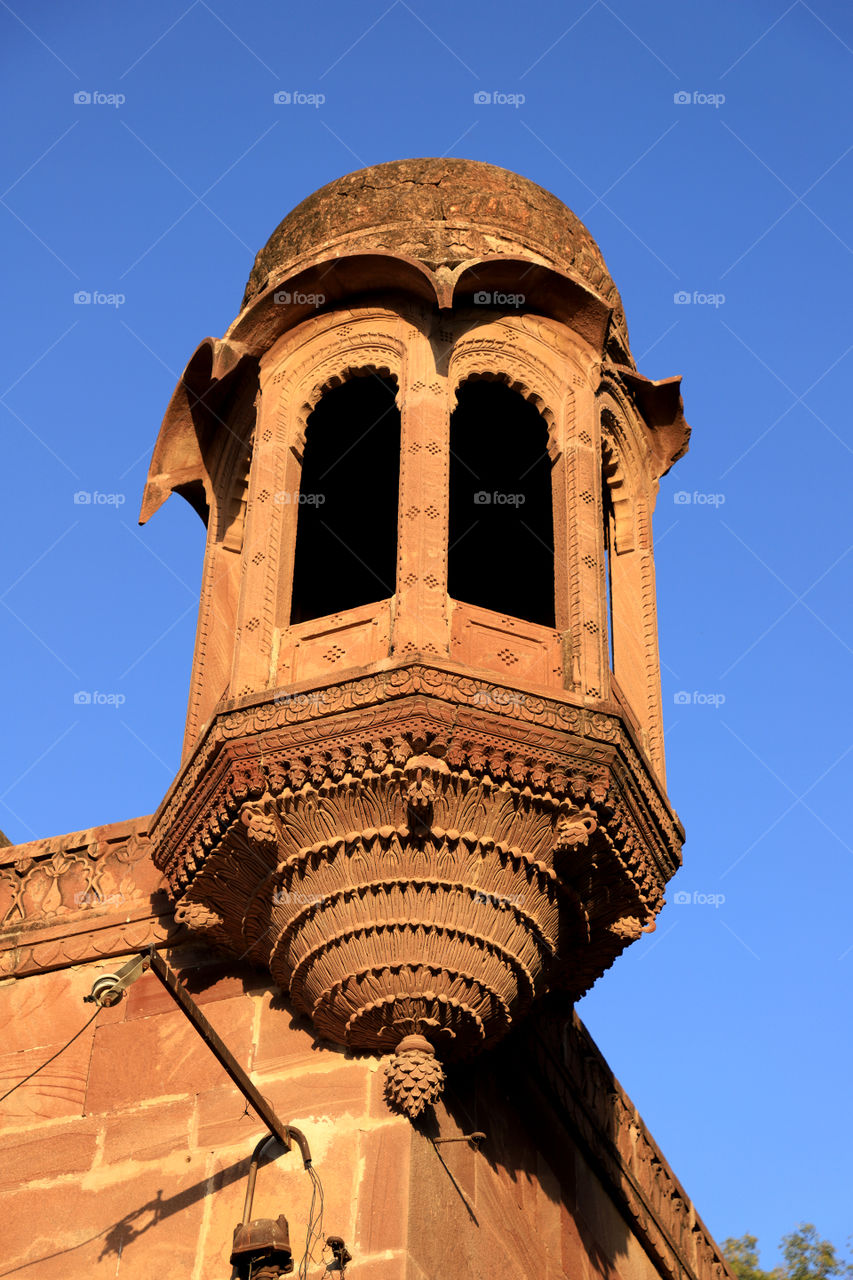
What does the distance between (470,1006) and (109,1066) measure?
7.46 feet

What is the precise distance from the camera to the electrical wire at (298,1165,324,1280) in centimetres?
905

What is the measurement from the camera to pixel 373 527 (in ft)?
46.9

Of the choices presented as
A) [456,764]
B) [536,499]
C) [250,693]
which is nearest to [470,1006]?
[456,764]

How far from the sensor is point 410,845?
966 centimetres

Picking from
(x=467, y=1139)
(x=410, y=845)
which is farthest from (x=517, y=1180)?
(x=410, y=845)

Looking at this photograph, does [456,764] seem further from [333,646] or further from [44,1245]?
[44,1245]

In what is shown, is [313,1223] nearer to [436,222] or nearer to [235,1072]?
[235,1072]

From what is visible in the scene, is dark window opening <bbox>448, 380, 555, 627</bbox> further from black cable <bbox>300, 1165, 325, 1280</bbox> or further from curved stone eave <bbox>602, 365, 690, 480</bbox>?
black cable <bbox>300, 1165, 325, 1280</bbox>

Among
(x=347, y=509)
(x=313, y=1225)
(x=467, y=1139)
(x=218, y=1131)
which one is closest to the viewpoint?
(x=313, y=1225)

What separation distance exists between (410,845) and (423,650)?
3.49 feet

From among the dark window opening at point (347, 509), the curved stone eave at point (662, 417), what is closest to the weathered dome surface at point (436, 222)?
the curved stone eave at point (662, 417)

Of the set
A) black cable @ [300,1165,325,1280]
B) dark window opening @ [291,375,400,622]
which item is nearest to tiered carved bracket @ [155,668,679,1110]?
black cable @ [300,1165,325,1280]

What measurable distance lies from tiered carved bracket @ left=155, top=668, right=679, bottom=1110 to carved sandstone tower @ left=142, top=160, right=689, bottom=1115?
2cm

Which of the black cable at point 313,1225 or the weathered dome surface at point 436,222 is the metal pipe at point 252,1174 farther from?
the weathered dome surface at point 436,222
